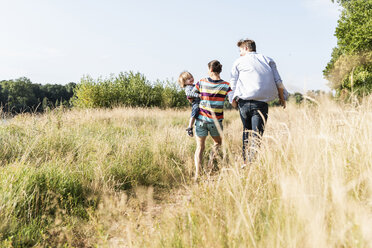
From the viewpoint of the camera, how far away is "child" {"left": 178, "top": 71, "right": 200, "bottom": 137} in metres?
4.48

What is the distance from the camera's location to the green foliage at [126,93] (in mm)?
25219

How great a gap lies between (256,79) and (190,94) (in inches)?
43.7

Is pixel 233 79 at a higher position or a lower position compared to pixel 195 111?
higher

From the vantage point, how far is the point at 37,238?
2809 mm

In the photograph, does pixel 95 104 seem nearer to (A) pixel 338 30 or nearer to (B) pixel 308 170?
(A) pixel 338 30

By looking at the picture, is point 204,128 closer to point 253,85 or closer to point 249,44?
point 253,85

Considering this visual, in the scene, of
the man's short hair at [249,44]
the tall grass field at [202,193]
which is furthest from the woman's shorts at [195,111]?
the man's short hair at [249,44]

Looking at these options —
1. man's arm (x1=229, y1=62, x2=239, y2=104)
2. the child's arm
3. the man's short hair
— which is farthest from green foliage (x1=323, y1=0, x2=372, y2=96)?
the child's arm

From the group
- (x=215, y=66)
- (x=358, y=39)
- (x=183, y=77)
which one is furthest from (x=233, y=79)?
(x=358, y=39)

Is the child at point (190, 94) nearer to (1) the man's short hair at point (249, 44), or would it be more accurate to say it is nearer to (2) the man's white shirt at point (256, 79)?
(2) the man's white shirt at point (256, 79)

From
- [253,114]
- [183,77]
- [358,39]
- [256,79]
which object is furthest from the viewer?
[358,39]

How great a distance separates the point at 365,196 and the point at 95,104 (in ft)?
83.0

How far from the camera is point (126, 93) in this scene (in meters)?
27.0

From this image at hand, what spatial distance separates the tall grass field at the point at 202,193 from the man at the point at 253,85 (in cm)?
47
